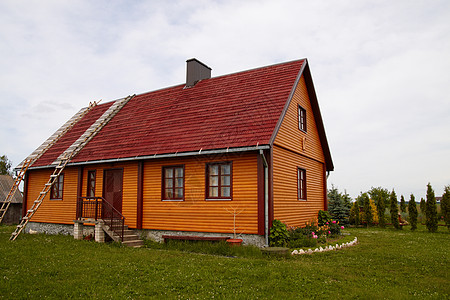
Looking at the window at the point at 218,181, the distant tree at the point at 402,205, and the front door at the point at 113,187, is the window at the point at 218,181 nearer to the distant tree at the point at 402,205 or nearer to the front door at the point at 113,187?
the front door at the point at 113,187

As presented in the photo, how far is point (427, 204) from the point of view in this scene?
20.1 m

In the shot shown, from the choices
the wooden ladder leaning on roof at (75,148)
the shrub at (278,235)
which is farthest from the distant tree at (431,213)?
the wooden ladder leaning on roof at (75,148)

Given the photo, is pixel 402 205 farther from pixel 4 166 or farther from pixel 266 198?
pixel 4 166

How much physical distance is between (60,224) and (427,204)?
19686 millimetres

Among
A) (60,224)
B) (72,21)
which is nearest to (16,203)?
(60,224)

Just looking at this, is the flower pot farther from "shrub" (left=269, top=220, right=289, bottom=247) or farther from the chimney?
the chimney

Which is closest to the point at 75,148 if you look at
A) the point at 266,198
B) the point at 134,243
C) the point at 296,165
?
the point at 134,243

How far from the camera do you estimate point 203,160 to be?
43.2ft

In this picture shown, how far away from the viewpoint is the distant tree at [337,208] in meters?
21.7

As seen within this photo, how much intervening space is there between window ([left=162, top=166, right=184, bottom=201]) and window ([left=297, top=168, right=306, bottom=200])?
198 inches

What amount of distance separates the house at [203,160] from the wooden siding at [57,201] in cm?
5

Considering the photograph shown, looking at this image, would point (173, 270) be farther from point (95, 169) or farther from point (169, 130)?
point (95, 169)

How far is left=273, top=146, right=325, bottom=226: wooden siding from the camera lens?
42.1 ft

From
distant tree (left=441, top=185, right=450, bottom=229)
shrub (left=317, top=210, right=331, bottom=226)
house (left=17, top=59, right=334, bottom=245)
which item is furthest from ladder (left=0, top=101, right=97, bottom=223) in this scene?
distant tree (left=441, top=185, right=450, bottom=229)
